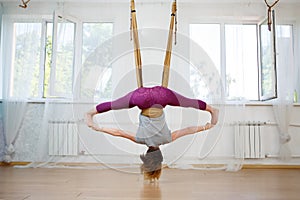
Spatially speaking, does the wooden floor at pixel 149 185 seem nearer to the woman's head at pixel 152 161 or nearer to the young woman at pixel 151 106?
the woman's head at pixel 152 161

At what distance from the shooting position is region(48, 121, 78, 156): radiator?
3936mm

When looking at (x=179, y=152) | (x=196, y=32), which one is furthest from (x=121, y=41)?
(x=179, y=152)

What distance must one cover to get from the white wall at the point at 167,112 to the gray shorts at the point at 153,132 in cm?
145

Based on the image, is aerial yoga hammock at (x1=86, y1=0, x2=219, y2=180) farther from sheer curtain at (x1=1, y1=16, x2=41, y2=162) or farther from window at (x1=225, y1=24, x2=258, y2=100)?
sheer curtain at (x1=1, y1=16, x2=41, y2=162)

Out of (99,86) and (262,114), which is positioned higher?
(99,86)

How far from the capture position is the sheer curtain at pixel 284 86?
155 inches

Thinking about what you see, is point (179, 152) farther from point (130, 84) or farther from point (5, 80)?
point (5, 80)

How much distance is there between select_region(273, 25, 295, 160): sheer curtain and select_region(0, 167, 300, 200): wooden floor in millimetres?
521

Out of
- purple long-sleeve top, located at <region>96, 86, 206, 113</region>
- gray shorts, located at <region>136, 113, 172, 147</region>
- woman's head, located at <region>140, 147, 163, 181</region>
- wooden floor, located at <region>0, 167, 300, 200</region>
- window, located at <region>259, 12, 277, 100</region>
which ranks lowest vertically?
wooden floor, located at <region>0, 167, 300, 200</region>

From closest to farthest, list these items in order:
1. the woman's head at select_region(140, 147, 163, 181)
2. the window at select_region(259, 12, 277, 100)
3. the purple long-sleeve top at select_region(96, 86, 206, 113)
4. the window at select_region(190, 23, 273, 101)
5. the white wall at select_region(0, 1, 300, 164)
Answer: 1. the purple long-sleeve top at select_region(96, 86, 206, 113)
2. the woman's head at select_region(140, 147, 163, 181)
3. the window at select_region(259, 12, 277, 100)
4. the white wall at select_region(0, 1, 300, 164)
5. the window at select_region(190, 23, 273, 101)

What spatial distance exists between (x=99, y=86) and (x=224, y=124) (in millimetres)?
1708

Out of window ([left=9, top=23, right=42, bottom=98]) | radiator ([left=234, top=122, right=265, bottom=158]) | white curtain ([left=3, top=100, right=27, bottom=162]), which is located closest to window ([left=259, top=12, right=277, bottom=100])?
radiator ([left=234, top=122, right=265, bottom=158])

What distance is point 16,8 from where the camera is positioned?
Result: 428cm

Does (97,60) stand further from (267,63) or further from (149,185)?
(267,63)
